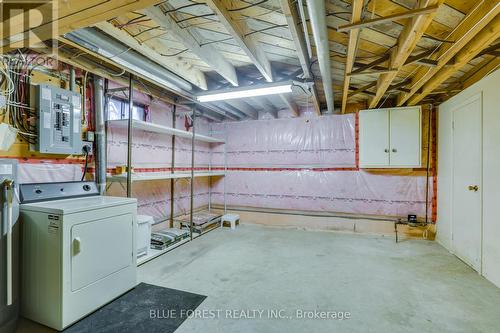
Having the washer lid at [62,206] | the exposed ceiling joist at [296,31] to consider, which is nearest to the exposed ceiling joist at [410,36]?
the exposed ceiling joist at [296,31]

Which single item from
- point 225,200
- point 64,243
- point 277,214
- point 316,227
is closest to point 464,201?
point 316,227

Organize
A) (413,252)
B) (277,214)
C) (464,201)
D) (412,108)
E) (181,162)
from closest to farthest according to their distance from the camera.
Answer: (464,201), (413,252), (412,108), (181,162), (277,214)

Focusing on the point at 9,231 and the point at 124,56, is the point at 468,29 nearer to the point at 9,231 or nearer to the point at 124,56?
the point at 124,56

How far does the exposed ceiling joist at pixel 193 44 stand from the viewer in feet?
6.25

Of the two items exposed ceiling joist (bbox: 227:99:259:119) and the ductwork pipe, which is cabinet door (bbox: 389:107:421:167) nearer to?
exposed ceiling joist (bbox: 227:99:259:119)

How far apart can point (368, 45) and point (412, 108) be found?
7.22 ft

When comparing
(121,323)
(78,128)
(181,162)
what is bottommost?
(121,323)

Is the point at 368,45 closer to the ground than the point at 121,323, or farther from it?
farther from it

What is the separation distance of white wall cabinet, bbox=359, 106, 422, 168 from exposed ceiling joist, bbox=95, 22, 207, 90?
9.54ft

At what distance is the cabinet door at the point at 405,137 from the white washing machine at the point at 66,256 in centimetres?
422

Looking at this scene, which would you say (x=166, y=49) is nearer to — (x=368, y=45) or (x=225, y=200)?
(x=368, y=45)

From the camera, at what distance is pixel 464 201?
11.0 ft

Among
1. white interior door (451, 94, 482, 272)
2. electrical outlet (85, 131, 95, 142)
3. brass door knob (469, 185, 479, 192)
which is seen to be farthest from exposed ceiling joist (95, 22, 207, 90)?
brass door knob (469, 185, 479, 192)

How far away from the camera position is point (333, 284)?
8.77 feet
